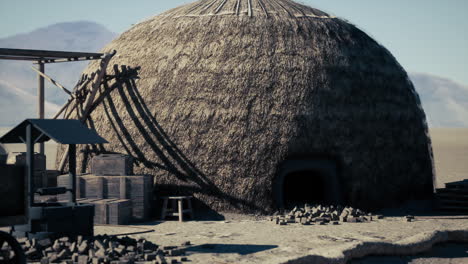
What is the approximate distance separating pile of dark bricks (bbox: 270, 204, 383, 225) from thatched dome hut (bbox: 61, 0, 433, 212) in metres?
0.52

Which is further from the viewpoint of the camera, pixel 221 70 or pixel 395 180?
pixel 395 180

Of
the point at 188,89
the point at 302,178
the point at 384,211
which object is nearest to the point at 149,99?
the point at 188,89

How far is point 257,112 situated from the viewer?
13867 millimetres

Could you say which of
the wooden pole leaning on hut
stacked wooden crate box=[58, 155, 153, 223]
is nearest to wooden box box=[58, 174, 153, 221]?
stacked wooden crate box=[58, 155, 153, 223]

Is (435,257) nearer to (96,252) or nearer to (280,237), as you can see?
(280,237)

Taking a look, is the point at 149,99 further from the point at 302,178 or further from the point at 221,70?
the point at 302,178

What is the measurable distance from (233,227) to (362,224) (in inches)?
108

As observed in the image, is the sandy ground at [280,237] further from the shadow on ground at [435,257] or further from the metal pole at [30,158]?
the metal pole at [30,158]

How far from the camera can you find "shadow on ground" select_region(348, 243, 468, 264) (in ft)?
33.2

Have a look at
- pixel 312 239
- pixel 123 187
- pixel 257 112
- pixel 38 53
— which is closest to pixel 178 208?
pixel 123 187

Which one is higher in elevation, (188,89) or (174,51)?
(174,51)

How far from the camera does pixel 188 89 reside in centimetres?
1421

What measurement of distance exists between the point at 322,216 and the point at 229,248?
11.6ft

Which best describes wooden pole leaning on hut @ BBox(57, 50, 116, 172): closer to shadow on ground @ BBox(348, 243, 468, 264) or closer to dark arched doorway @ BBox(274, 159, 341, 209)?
dark arched doorway @ BBox(274, 159, 341, 209)
